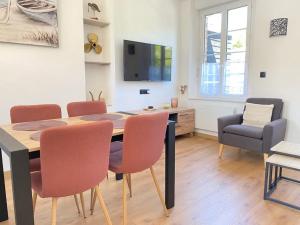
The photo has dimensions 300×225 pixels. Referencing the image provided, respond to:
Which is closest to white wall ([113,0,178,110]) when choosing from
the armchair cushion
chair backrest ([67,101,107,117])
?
chair backrest ([67,101,107,117])

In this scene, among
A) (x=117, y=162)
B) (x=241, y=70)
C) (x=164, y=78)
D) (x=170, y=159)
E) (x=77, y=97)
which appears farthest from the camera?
(x=164, y=78)

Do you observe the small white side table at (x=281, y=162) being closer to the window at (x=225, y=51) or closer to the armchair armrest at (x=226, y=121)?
the armchair armrest at (x=226, y=121)

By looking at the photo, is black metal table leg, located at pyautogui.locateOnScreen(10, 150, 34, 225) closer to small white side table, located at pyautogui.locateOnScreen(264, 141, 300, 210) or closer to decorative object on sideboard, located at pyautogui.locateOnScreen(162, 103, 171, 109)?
small white side table, located at pyautogui.locateOnScreen(264, 141, 300, 210)

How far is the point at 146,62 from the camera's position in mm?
4086

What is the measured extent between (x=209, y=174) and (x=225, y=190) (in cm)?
42

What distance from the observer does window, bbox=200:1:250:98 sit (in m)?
3.99

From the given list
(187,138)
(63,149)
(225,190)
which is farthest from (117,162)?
(187,138)

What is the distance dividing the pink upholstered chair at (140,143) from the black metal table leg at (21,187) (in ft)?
2.03

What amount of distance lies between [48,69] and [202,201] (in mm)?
2290

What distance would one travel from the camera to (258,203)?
2.15m

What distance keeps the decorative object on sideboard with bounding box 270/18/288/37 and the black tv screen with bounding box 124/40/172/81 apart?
181 centimetres

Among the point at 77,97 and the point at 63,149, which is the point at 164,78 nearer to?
the point at 77,97

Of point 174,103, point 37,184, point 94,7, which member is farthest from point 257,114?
point 37,184

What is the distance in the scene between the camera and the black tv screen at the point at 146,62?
152 inches
